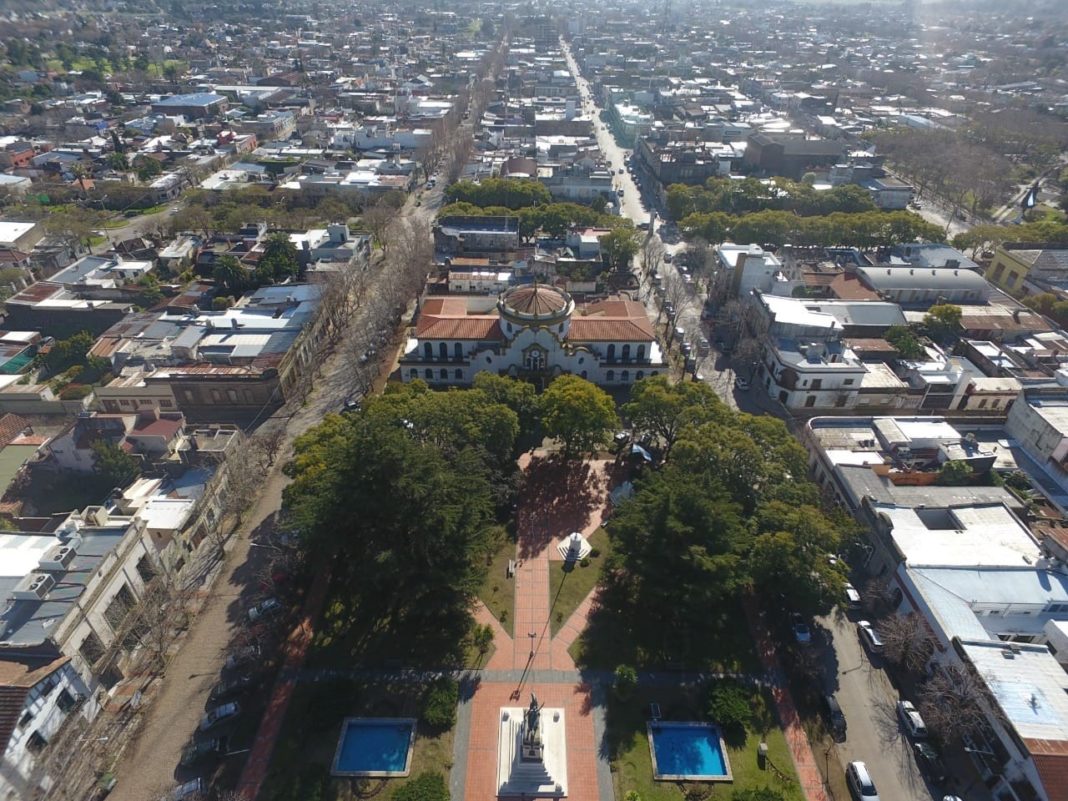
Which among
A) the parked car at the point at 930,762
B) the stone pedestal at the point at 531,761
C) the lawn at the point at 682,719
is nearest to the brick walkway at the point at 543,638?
the stone pedestal at the point at 531,761

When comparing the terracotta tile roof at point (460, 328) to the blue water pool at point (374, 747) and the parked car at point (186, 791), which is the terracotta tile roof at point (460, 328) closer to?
the blue water pool at point (374, 747)

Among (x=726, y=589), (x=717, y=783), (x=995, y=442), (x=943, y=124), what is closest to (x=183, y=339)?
(x=726, y=589)

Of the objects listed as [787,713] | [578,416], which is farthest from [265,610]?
[787,713]

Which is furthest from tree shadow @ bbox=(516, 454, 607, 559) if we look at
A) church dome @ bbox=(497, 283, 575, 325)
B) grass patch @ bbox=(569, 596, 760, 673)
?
church dome @ bbox=(497, 283, 575, 325)

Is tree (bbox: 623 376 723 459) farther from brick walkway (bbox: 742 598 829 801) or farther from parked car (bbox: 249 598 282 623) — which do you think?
parked car (bbox: 249 598 282 623)

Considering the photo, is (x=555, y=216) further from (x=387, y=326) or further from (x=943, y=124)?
(x=943, y=124)

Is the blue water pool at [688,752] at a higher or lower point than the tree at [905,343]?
lower
